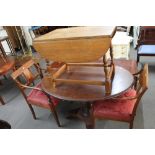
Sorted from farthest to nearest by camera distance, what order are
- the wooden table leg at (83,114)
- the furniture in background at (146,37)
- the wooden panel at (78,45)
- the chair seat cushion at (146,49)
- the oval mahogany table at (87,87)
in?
the furniture in background at (146,37), the chair seat cushion at (146,49), the wooden table leg at (83,114), the oval mahogany table at (87,87), the wooden panel at (78,45)

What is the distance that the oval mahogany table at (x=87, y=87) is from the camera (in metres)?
1.53

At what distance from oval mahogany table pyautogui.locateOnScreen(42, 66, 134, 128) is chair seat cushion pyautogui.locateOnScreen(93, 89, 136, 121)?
0.13m

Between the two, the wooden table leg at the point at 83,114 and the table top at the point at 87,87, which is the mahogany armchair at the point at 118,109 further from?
the wooden table leg at the point at 83,114

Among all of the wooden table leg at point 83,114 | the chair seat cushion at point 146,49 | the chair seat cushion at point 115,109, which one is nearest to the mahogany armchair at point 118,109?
the chair seat cushion at point 115,109

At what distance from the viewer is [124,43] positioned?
3141 millimetres

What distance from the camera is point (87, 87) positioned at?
1.66 meters

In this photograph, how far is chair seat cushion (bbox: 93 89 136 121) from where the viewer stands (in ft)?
5.33

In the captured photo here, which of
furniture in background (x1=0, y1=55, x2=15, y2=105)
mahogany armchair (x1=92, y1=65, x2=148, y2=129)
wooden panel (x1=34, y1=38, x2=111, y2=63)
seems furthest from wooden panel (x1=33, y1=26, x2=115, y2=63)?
furniture in background (x1=0, y1=55, x2=15, y2=105)

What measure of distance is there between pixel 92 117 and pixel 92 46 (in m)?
0.80

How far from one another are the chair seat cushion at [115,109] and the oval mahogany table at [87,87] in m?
0.13

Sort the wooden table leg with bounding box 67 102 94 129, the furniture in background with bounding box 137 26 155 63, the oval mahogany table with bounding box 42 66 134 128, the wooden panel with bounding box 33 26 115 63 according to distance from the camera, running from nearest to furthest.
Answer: the wooden panel with bounding box 33 26 115 63, the oval mahogany table with bounding box 42 66 134 128, the wooden table leg with bounding box 67 102 94 129, the furniture in background with bounding box 137 26 155 63

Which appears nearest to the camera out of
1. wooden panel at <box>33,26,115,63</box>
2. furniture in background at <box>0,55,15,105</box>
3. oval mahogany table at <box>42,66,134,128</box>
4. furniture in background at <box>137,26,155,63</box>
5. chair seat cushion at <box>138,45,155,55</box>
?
wooden panel at <box>33,26,115,63</box>

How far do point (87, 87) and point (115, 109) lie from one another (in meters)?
0.36

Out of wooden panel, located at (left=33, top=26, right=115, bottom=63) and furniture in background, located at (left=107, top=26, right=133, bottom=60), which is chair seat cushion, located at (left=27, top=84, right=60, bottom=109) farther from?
furniture in background, located at (left=107, top=26, right=133, bottom=60)
